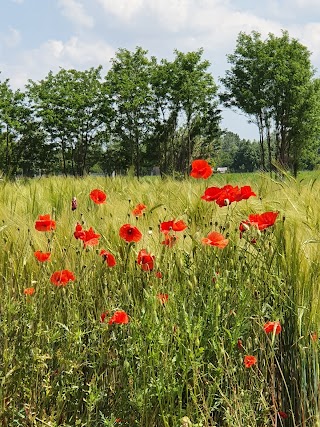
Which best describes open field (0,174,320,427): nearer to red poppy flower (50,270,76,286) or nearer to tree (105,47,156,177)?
red poppy flower (50,270,76,286)

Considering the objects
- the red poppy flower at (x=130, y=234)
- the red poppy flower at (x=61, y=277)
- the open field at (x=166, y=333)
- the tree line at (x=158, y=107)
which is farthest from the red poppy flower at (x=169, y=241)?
the tree line at (x=158, y=107)

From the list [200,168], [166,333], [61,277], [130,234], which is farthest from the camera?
[200,168]

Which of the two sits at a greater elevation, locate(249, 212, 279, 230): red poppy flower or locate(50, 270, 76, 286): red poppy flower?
locate(249, 212, 279, 230): red poppy flower

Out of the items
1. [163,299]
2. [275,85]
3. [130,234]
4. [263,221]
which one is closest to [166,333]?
[163,299]

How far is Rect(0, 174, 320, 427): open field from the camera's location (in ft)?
4.72

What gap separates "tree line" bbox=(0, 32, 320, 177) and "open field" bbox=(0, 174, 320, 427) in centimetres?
2488

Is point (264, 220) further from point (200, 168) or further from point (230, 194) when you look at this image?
point (200, 168)

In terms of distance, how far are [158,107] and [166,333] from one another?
3045 cm

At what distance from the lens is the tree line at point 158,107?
28391 millimetres

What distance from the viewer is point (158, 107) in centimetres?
3122

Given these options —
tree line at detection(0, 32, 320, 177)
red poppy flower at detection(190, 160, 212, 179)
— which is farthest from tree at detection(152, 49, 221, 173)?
red poppy flower at detection(190, 160, 212, 179)

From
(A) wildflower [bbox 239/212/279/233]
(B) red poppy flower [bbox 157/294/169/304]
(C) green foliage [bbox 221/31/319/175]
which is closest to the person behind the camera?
(B) red poppy flower [bbox 157/294/169/304]

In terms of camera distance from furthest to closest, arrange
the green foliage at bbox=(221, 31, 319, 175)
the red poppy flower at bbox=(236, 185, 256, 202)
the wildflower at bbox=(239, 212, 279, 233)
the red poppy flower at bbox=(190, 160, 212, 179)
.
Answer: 1. the green foliage at bbox=(221, 31, 319, 175)
2. the red poppy flower at bbox=(190, 160, 212, 179)
3. the red poppy flower at bbox=(236, 185, 256, 202)
4. the wildflower at bbox=(239, 212, 279, 233)

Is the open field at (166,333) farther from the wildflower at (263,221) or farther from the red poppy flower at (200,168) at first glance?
the red poppy flower at (200,168)
